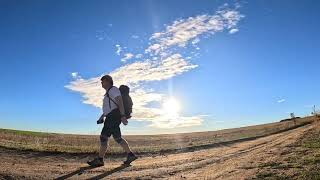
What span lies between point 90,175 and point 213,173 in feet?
8.85

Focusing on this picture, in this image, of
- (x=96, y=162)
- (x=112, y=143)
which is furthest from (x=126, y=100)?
(x=112, y=143)

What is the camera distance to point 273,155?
998 centimetres

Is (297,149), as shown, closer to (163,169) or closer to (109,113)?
(163,169)

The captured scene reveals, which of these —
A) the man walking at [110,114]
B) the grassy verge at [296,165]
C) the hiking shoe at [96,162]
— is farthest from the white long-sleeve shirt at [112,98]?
the grassy verge at [296,165]

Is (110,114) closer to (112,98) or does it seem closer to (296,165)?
(112,98)

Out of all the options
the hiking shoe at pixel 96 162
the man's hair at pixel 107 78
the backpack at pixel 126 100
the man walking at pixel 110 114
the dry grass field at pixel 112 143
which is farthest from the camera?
the dry grass field at pixel 112 143

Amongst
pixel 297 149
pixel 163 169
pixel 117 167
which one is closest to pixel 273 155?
pixel 297 149

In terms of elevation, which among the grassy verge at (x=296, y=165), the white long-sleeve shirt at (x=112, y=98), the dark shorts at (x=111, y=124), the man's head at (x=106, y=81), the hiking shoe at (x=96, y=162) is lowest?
the grassy verge at (x=296, y=165)

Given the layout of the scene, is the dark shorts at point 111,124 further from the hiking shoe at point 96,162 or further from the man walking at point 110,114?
the hiking shoe at point 96,162

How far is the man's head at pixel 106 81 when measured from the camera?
11789 mm

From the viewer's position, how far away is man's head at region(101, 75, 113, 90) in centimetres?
1179

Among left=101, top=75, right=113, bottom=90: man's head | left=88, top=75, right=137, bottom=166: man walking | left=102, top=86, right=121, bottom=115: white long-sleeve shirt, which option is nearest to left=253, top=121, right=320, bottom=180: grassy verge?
left=88, top=75, right=137, bottom=166: man walking

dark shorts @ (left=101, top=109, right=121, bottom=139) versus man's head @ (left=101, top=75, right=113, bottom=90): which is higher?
man's head @ (left=101, top=75, right=113, bottom=90)

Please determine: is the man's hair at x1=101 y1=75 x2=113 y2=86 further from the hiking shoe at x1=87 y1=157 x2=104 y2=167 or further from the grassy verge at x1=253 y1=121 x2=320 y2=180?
the grassy verge at x1=253 y1=121 x2=320 y2=180
